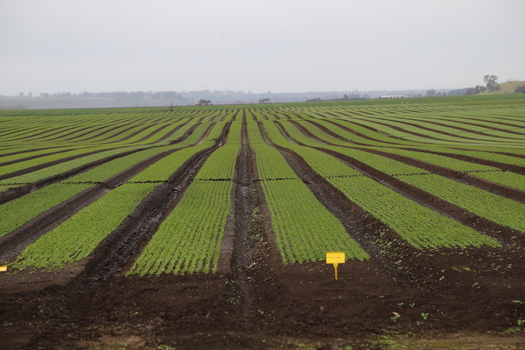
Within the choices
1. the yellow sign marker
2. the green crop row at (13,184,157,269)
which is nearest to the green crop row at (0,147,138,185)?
the green crop row at (13,184,157,269)

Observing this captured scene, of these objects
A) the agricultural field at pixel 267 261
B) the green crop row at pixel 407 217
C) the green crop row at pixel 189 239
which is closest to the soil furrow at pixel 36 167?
the agricultural field at pixel 267 261

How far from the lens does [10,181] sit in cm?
2375

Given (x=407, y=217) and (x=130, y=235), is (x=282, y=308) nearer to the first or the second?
(x=407, y=217)

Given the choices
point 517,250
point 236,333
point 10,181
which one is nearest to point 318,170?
point 517,250

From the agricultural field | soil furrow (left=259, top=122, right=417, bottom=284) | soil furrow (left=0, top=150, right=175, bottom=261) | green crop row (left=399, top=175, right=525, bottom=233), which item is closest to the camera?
the agricultural field

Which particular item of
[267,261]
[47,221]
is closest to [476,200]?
[267,261]

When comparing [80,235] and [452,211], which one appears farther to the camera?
[452,211]

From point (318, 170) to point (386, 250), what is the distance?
13.6 meters

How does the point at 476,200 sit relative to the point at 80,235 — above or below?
above

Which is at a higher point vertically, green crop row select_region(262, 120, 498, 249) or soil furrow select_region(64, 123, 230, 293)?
green crop row select_region(262, 120, 498, 249)

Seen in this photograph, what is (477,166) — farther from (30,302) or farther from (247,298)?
(30,302)

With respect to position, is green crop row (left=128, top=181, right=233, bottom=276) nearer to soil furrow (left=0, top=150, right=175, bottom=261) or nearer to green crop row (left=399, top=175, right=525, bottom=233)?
soil furrow (left=0, top=150, right=175, bottom=261)

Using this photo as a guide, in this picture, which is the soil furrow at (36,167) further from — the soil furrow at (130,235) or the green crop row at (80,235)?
the soil furrow at (130,235)

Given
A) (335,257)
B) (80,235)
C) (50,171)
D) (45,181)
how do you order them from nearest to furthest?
(335,257), (80,235), (45,181), (50,171)
